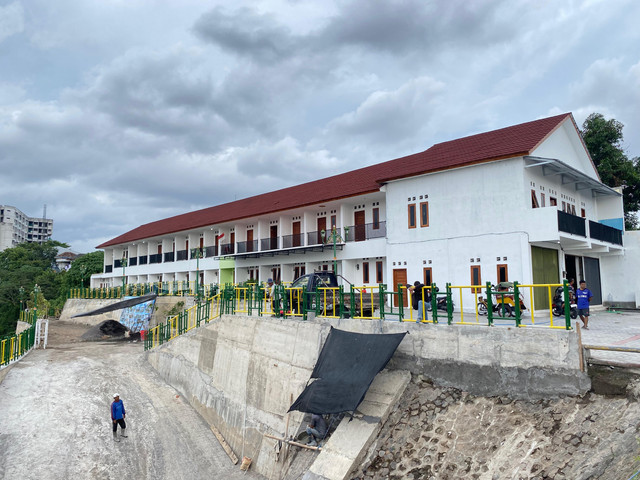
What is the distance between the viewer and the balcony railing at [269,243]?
3058cm

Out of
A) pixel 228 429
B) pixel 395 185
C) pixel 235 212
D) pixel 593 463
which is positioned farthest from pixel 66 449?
pixel 235 212

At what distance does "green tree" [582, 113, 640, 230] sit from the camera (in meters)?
27.6

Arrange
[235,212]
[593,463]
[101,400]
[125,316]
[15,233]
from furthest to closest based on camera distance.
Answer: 1. [15,233]
2. [235,212]
3. [125,316]
4. [101,400]
5. [593,463]

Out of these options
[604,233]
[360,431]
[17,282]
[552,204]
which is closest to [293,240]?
[552,204]

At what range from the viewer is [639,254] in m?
22.0

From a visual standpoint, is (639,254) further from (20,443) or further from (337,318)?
(20,443)

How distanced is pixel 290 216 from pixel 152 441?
61.5 ft

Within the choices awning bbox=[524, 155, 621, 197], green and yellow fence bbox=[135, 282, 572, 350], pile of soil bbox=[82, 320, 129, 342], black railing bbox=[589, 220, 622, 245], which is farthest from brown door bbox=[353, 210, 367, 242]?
pile of soil bbox=[82, 320, 129, 342]

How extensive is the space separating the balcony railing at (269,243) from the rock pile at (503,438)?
21.4 meters

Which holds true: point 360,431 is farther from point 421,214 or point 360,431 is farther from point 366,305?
point 421,214

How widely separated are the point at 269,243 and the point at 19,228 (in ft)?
437

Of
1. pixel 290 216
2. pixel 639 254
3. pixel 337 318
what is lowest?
pixel 337 318

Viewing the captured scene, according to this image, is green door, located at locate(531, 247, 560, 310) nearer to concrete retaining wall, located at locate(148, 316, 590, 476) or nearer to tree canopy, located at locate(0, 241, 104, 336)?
concrete retaining wall, located at locate(148, 316, 590, 476)

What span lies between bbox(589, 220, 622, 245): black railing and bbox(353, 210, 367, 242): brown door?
10975 millimetres
